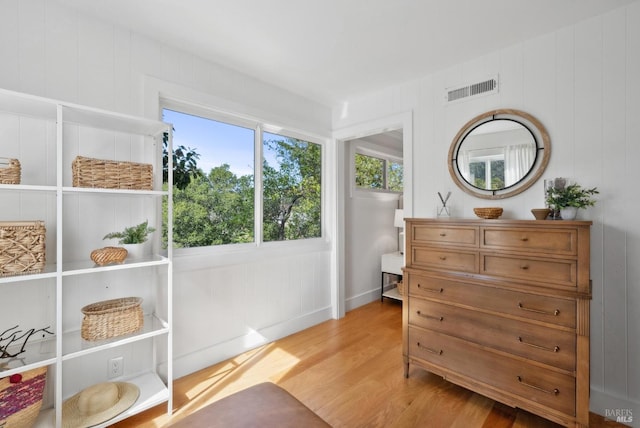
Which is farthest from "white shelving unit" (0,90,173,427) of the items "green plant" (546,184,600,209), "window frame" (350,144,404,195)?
"green plant" (546,184,600,209)

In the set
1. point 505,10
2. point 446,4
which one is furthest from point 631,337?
point 446,4

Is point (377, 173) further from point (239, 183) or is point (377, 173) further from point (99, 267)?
point (99, 267)

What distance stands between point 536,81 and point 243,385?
313 centimetres

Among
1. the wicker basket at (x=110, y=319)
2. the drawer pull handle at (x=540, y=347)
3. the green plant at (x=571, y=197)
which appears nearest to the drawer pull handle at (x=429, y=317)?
the drawer pull handle at (x=540, y=347)

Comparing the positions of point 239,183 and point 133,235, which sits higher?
point 239,183

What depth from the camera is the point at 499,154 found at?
2342mm

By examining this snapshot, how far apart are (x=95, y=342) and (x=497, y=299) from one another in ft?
8.02

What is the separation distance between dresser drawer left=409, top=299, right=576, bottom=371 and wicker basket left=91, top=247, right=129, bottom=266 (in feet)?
6.68

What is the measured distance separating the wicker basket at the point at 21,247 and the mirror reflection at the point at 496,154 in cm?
286

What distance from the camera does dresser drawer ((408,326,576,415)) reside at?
1678 millimetres

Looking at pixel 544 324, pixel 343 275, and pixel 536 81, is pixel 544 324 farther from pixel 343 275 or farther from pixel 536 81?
pixel 343 275

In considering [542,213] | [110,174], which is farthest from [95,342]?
[542,213]

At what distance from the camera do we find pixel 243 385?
2.26 metres

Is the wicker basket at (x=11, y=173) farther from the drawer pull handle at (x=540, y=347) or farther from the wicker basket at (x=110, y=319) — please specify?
the drawer pull handle at (x=540, y=347)
